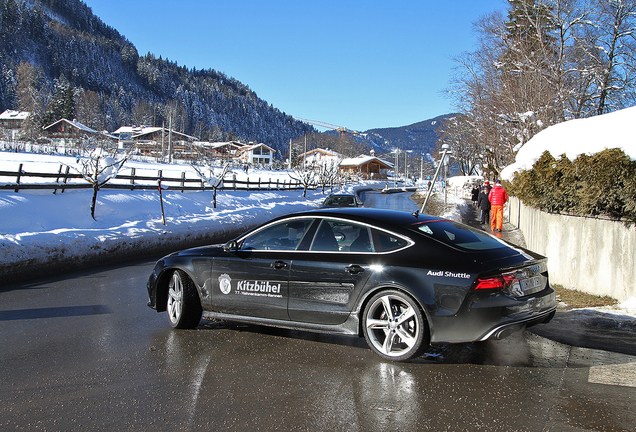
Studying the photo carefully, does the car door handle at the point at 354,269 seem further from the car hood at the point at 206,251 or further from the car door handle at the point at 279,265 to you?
the car hood at the point at 206,251

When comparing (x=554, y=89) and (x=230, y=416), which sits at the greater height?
(x=554, y=89)

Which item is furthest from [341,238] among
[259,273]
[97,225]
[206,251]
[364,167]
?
[364,167]

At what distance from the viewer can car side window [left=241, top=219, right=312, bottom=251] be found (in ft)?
17.9

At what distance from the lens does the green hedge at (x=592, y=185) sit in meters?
6.58

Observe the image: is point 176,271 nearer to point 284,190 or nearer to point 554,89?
point 554,89

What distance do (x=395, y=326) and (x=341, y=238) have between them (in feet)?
3.50

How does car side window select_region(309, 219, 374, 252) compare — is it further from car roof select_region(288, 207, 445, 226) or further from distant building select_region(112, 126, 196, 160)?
distant building select_region(112, 126, 196, 160)

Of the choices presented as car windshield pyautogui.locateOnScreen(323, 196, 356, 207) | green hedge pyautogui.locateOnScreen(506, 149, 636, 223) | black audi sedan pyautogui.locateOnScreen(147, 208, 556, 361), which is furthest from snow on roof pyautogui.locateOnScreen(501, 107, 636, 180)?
car windshield pyautogui.locateOnScreen(323, 196, 356, 207)

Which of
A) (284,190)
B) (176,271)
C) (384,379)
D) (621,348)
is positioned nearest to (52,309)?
(176,271)

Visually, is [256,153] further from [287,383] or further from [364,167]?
[287,383]

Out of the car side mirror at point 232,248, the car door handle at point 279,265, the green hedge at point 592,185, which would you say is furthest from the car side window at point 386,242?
the green hedge at point 592,185

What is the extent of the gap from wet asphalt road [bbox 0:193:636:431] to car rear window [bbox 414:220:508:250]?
3.48 feet

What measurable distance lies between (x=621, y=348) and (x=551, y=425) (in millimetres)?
2152

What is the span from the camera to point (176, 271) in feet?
20.3
